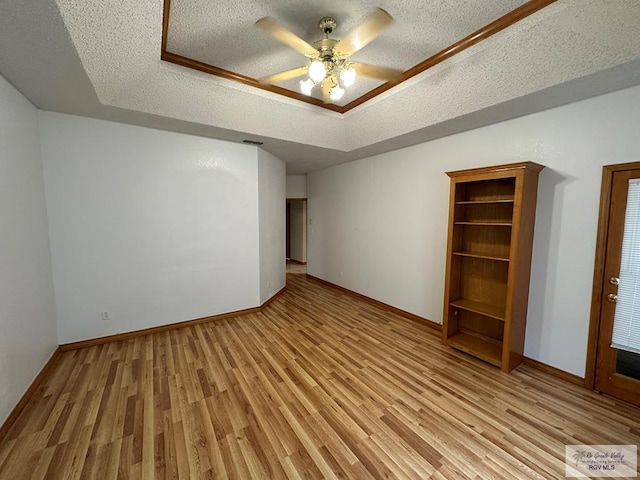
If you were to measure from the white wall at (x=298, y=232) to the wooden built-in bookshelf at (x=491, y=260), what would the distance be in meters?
5.25

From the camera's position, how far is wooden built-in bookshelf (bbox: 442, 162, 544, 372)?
8.15 ft

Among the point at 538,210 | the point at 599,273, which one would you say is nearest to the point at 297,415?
the point at 599,273

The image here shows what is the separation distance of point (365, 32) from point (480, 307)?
116 inches

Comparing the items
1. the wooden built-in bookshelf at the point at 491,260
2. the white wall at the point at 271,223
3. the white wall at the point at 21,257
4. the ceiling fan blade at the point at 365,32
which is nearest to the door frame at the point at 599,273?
the wooden built-in bookshelf at the point at 491,260

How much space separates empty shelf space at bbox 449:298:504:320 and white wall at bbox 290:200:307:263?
533cm

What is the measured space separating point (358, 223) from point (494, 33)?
3239 millimetres

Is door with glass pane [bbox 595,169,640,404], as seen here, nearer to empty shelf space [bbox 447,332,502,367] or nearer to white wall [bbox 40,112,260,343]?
empty shelf space [bbox 447,332,502,367]

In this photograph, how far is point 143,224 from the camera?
10.7ft

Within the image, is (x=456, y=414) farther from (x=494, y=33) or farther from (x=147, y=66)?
(x=147, y=66)

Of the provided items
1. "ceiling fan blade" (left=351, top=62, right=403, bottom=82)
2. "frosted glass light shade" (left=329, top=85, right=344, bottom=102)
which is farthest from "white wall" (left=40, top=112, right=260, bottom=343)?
"ceiling fan blade" (left=351, top=62, right=403, bottom=82)

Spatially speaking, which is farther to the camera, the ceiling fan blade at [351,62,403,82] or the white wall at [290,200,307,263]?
the white wall at [290,200,307,263]

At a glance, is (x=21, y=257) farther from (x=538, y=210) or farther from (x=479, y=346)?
(x=538, y=210)

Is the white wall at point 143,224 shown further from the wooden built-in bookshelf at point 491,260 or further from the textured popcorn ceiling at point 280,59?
the wooden built-in bookshelf at point 491,260

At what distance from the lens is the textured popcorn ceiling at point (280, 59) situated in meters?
1.63
